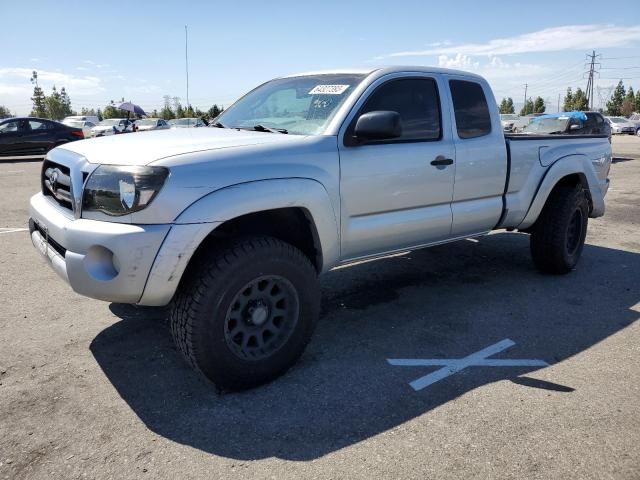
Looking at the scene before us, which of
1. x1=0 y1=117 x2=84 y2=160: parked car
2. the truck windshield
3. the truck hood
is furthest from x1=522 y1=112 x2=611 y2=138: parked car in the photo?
x1=0 y1=117 x2=84 y2=160: parked car

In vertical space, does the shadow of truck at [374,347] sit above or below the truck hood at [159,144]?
below

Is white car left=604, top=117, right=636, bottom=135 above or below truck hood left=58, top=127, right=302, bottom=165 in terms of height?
above

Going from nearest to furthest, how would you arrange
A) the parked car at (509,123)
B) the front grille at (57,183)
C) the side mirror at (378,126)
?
1. the front grille at (57,183)
2. the side mirror at (378,126)
3. the parked car at (509,123)

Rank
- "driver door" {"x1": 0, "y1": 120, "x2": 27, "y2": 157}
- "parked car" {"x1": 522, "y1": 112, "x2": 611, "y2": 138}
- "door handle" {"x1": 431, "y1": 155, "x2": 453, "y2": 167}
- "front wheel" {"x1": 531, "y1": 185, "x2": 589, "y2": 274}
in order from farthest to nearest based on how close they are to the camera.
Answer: "driver door" {"x1": 0, "y1": 120, "x2": 27, "y2": 157}
"parked car" {"x1": 522, "y1": 112, "x2": 611, "y2": 138}
"front wheel" {"x1": 531, "y1": 185, "x2": 589, "y2": 274}
"door handle" {"x1": 431, "y1": 155, "x2": 453, "y2": 167}

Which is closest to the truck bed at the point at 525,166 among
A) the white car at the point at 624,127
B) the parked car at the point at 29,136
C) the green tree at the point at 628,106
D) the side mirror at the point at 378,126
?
the side mirror at the point at 378,126

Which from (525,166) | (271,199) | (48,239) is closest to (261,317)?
(271,199)

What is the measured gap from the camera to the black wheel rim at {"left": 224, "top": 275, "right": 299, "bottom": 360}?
2986 mm

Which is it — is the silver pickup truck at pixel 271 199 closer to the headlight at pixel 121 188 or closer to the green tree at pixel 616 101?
the headlight at pixel 121 188

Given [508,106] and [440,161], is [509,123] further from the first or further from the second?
[508,106]

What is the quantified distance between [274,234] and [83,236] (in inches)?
46.6

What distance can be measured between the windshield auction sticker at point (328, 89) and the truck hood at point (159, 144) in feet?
1.84

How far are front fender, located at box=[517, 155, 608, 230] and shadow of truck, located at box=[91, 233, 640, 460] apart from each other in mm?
694

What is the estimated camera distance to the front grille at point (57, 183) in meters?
3.06

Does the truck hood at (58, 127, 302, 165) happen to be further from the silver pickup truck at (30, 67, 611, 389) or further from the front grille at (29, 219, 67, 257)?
the front grille at (29, 219, 67, 257)
